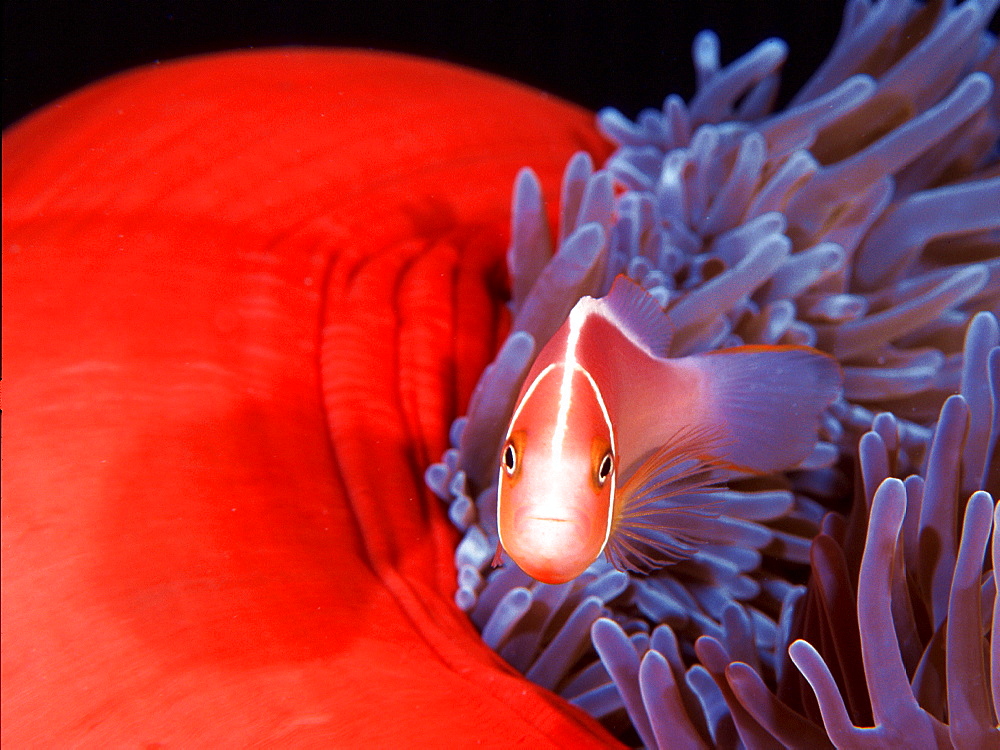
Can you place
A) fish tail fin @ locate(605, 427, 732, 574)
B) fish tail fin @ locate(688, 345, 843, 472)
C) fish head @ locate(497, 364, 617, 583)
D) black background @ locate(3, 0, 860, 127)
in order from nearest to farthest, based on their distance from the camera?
fish head @ locate(497, 364, 617, 583) → fish tail fin @ locate(605, 427, 732, 574) → fish tail fin @ locate(688, 345, 843, 472) → black background @ locate(3, 0, 860, 127)

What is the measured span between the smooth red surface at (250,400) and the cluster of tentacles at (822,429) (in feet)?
0.28

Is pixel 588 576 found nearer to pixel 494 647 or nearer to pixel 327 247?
pixel 494 647

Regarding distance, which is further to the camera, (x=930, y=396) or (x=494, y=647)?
(x=930, y=396)

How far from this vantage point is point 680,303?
0.81 metres

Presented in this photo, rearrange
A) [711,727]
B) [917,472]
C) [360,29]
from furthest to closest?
[360,29] < [917,472] < [711,727]

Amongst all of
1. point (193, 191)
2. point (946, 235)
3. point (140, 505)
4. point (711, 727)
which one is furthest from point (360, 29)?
point (711, 727)

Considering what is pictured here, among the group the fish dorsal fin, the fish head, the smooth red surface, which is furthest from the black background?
the fish head

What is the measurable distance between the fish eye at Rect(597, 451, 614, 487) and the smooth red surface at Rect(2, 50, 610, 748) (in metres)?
0.31

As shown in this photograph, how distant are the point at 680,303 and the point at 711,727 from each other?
1.30ft

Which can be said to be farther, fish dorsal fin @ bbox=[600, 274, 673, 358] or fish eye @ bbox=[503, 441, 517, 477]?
fish dorsal fin @ bbox=[600, 274, 673, 358]

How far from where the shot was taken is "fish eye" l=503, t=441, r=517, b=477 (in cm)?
38

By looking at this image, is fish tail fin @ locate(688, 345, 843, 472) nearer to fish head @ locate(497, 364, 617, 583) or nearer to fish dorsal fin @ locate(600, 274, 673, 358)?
fish dorsal fin @ locate(600, 274, 673, 358)

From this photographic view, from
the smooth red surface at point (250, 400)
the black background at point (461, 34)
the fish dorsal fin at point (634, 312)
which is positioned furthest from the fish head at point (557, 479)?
the black background at point (461, 34)

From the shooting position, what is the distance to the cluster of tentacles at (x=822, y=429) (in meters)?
0.63
